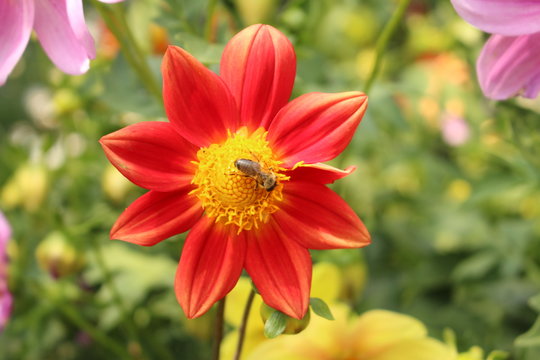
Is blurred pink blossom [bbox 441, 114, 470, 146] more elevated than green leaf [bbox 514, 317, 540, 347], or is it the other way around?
green leaf [bbox 514, 317, 540, 347]

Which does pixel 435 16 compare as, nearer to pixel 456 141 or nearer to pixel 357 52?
pixel 357 52

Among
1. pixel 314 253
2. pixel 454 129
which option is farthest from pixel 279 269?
pixel 454 129

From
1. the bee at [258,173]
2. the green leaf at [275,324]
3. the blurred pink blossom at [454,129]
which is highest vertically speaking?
→ the bee at [258,173]

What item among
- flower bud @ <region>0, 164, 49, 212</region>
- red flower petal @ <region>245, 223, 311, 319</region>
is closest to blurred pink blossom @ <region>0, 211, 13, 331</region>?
flower bud @ <region>0, 164, 49, 212</region>

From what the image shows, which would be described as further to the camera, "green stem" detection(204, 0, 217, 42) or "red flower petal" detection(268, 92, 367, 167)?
"green stem" detection(204, 0, 217, 42)

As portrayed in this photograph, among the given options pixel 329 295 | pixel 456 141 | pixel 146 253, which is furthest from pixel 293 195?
pixel 456 141

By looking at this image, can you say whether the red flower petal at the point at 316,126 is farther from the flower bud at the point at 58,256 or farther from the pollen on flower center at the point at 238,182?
the flower bud at the point at 58,256

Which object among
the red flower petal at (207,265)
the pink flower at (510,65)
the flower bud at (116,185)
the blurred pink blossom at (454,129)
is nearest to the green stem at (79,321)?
the flower bud at (116,185)

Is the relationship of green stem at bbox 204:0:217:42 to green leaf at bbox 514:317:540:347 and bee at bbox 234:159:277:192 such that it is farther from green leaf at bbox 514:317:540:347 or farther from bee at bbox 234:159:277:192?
green leaf at bbox 514:317:540:347
